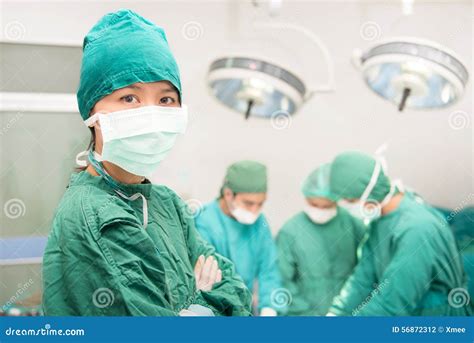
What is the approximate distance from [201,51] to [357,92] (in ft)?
2.25

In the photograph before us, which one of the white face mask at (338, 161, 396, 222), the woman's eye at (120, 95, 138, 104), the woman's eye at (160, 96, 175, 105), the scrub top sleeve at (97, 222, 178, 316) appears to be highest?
the woman's eye at (160, 96, 175, 105)

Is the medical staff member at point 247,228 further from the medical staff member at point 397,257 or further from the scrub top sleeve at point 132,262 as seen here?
the scrub top sleeve at point 132,262

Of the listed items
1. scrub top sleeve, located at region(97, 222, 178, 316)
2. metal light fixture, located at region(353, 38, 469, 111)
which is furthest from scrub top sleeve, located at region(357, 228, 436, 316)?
scrub top sleeve, located at region(97, 222, 178, 316)

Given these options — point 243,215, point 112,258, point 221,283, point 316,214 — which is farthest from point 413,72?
point 112,258

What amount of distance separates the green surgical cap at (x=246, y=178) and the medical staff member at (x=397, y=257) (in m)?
0.31

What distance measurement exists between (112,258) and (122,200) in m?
0.22

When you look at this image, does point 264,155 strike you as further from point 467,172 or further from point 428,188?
point 467,172

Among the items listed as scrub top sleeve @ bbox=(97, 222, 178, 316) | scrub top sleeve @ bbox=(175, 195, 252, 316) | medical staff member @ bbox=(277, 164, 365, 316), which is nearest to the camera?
A: scrub top sleeve @ bbox=(97, 222, 178, 316)

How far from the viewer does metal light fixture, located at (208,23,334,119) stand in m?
2.47

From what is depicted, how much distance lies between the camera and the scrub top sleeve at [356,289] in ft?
8.38

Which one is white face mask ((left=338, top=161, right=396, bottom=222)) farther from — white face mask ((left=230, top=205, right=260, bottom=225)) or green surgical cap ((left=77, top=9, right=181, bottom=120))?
green surgical cap ((left=77, top=9, right=181, bottom=120))

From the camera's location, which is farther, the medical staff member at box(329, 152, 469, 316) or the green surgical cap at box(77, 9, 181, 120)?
the medical staff member at box(329, 152, 469, 316)

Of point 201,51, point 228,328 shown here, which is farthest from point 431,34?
point 228,328

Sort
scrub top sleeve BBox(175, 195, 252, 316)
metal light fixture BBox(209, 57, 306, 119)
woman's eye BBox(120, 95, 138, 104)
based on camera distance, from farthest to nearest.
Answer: metal light fixture BBox(209, 57, 306, 119) → scrub top sleeve BBox(175, 195, 252, 316) → woman's eye BBox(120, 95, 138, 104)
